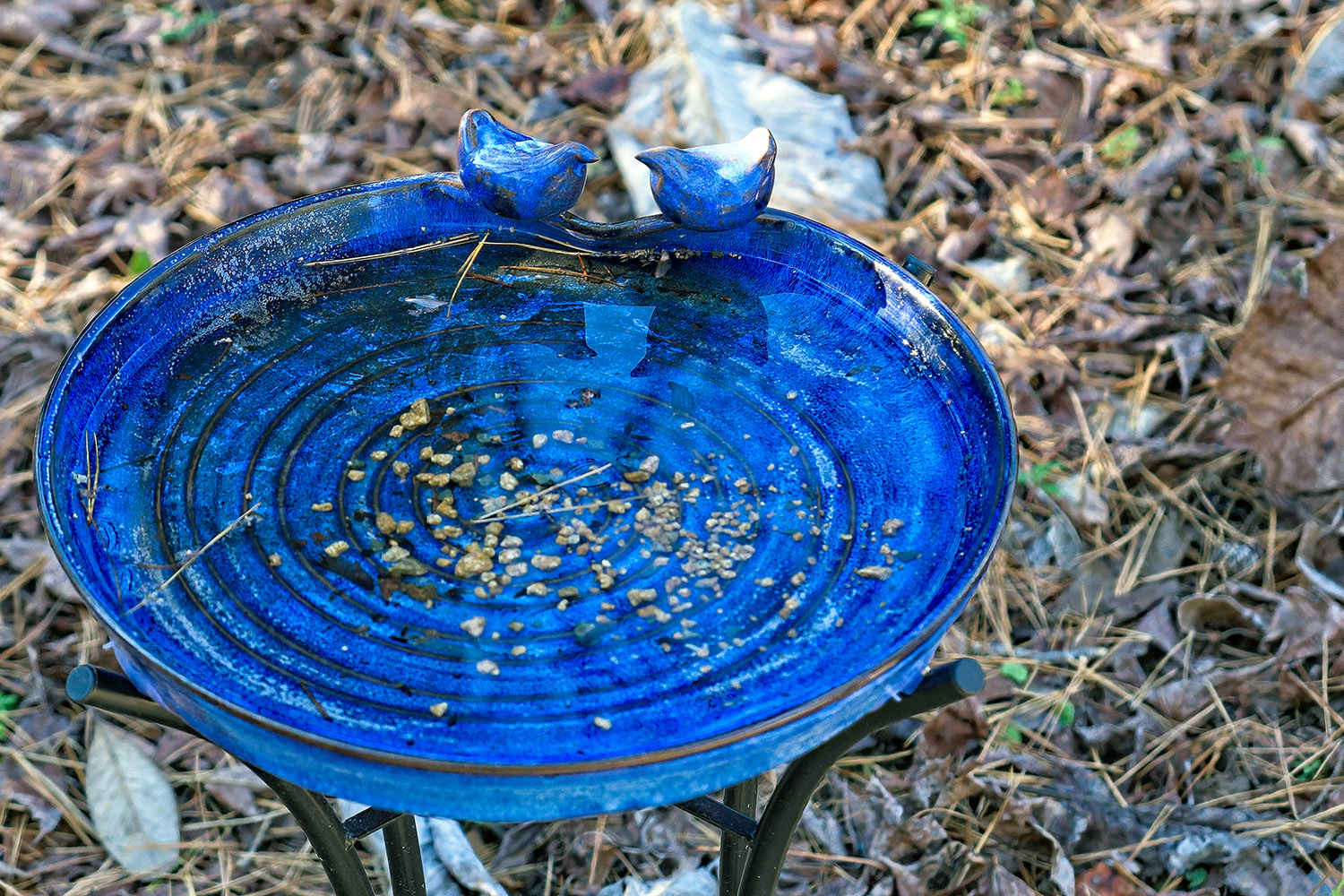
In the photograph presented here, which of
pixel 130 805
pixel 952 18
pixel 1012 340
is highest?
pixel 952 18

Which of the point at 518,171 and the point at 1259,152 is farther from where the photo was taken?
the point at 1259,152

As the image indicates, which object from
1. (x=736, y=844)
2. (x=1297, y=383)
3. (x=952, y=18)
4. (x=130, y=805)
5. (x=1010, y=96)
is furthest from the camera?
(x=952, y=18)

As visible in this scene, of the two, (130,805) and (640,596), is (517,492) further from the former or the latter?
(130,805)

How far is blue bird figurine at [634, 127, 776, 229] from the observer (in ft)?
5.08

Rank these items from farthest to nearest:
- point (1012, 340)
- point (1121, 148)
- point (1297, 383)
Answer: point (1121, 148) → point (1012, 340) → point (1297, 383)

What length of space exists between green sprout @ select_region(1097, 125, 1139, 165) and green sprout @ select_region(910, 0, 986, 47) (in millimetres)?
595

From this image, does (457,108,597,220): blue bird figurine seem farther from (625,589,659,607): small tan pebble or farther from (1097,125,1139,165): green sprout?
(1097,125,1139,165): green sprout

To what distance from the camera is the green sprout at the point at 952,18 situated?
3.63 metres

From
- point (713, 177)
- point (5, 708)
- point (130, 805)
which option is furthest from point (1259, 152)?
point (5, 708)

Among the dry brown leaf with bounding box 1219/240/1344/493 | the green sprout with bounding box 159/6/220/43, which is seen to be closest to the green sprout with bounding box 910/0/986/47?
the dry brown leaf with bounding box 1219/240/1344/493

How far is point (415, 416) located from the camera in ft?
4.85

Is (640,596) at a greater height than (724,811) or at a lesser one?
greater

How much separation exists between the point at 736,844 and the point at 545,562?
25.6 inches

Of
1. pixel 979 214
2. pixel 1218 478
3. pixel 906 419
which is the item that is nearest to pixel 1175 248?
pixel 979 214
